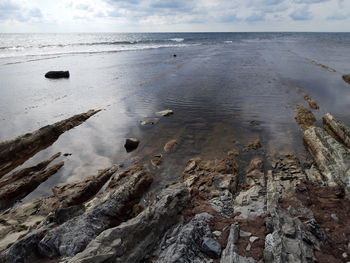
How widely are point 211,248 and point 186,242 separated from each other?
70 cm

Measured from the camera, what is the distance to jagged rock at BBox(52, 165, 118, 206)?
1112 cm

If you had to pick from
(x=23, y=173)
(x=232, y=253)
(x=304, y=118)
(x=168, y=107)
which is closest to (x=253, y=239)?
(x=232, y=253)

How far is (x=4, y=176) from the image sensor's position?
1300cm

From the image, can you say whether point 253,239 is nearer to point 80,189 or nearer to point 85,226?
point 85,226

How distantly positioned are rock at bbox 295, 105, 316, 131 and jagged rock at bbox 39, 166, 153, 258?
13.4 meters

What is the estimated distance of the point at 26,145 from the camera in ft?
50.5

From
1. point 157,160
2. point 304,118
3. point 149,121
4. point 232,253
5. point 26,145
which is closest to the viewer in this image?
point 232,253

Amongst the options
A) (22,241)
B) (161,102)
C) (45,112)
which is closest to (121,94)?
(161,102)

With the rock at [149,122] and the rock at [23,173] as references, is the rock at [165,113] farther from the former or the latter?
the rock at [23,173]

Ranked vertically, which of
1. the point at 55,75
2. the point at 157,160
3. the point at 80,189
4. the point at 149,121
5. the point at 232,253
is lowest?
the point at 80,189

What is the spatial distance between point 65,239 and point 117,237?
64.8 inches

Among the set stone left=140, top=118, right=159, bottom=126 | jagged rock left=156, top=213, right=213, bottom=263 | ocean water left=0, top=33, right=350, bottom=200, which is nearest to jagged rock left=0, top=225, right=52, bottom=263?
jagged rock left=156, top=213, right=213, bottom=263

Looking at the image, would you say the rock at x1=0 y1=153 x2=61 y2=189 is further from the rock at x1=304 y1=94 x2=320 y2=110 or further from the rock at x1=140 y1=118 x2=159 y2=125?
the rock at x1=304 y1=94 x2=320 y2=110

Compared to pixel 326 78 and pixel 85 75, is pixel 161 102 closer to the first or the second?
Answer: pixel 85 75
